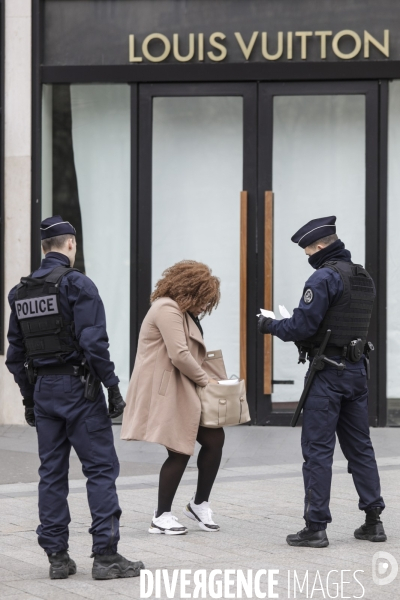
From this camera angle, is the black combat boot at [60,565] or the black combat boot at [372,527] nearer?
the black combat boot at [60,565]

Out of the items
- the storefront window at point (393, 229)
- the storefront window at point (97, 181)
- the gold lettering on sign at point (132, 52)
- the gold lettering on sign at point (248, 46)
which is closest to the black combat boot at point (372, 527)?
the storefront window at point (393, 229)

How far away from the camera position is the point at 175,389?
6613 millimetres

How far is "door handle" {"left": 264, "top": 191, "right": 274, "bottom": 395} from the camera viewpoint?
37.4 ft

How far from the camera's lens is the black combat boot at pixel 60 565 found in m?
5.44

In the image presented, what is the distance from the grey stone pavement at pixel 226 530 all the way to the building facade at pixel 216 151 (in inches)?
73.2

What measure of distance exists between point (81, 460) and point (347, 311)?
6.11 feet

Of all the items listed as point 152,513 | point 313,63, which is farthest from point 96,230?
point 152,513

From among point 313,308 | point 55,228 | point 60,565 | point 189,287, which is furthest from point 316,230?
point 60,565

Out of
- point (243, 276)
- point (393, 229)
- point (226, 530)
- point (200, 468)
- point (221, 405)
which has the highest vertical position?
point (393, 229)

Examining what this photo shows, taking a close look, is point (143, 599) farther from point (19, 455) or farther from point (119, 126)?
point (119, 126)

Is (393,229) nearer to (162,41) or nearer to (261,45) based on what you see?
(261,45)

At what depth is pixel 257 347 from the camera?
11508 millimetres

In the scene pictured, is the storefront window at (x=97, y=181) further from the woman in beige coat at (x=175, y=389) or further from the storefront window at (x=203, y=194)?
the woman in beige coat at (x=175, y=389)

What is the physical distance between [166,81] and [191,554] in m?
6.65
